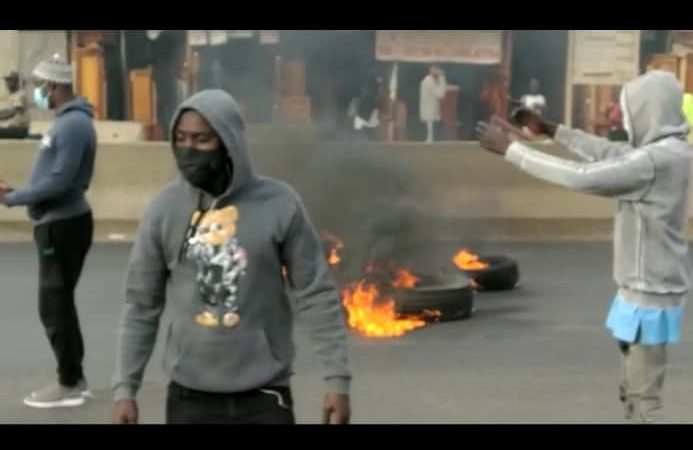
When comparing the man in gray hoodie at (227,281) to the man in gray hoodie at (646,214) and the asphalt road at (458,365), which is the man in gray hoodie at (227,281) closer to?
the man in gray hoodie at (646,214)

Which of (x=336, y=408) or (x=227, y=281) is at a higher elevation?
(x=227, y=281)

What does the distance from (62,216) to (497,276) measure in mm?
4523

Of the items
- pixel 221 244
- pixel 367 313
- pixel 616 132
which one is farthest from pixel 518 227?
pixel 221 244

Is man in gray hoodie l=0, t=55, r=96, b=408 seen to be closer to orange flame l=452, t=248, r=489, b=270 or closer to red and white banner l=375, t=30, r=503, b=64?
orange flame l=452, t=248, r=489, b=270

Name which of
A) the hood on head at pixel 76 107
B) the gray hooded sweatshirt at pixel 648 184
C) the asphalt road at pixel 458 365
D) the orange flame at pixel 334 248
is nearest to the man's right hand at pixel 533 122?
the gray hooded sweatshirt at pixel 648 184

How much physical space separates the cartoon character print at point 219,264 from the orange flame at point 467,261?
21.5 ft

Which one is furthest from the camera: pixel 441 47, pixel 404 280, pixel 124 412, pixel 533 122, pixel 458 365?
pixel 441 47

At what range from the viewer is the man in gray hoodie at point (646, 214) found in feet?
16.2

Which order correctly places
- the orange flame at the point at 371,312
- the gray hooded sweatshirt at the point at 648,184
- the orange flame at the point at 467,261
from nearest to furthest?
the gray hooded sweatshirt at the point at 648,184 < the orange flame at the point at 371,312 < the orange flame at the point at 467,261

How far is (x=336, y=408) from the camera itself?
3.95 meters

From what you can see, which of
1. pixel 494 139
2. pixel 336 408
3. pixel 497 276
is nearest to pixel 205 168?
pixel 336 408

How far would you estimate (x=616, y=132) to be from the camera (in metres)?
16.7

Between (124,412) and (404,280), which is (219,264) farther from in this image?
→ (404,280)

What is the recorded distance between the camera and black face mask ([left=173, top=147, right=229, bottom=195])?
153 inches
